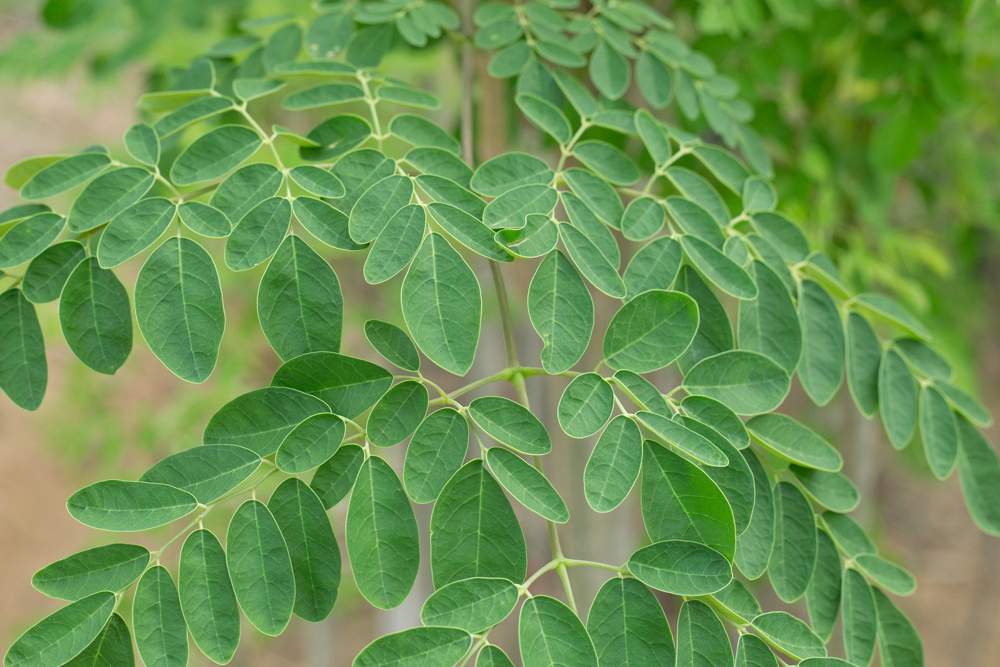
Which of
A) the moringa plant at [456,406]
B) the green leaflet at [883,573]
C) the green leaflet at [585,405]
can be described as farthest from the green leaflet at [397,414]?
the green leaflet at [883,573]

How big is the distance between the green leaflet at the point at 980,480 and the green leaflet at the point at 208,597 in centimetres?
68

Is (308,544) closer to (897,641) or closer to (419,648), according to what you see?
(419,648)

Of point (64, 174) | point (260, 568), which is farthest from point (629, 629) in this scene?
point (64, 174)

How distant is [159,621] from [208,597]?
4 centimetres

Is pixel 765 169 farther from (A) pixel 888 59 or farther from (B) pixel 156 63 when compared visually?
(B) pixel 156 63

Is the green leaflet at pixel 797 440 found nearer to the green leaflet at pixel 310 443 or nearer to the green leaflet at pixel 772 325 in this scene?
the green leaflet at pixel 772 325

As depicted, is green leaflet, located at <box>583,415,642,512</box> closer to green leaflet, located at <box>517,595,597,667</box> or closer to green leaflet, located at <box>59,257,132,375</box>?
green leaflet, located at <box>517,595,597,667</box>

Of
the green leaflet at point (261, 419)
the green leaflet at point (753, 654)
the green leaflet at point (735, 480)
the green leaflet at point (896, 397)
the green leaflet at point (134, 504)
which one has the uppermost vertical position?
the green leaflet at point (735, 480)

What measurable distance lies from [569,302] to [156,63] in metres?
1.47

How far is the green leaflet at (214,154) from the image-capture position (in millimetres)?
860

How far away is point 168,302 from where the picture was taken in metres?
0.74

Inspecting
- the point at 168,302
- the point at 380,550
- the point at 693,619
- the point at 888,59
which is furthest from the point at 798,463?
the point at 888,59

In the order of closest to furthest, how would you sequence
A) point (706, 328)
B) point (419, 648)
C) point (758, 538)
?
point (419, 648) < point (758, 538) < point (706, 328)

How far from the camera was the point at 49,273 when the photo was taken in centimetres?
80
